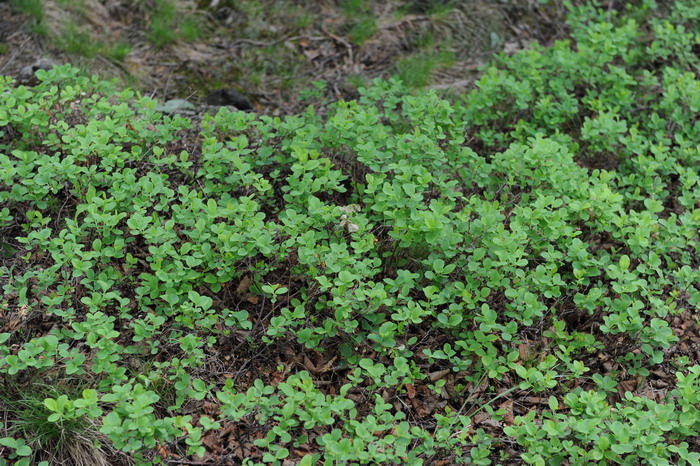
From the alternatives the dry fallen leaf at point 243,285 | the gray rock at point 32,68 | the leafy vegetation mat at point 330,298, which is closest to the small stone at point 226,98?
the leafy vegetation mat at point 330,298

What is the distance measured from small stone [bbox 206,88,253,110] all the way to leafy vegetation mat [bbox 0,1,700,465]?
2.22 ft

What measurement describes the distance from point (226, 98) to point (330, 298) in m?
2.30

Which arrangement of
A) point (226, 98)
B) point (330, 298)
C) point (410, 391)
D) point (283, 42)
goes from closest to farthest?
point (410, 391) → point (330, 298) → point (226, 98) → point (283, 42)

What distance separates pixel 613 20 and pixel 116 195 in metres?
4.94

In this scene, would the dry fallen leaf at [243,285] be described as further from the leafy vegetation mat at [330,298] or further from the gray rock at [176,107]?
the gray rock at [176,107]

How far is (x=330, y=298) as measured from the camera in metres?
3.50

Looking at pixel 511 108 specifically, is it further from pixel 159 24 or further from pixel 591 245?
pixel 159 24

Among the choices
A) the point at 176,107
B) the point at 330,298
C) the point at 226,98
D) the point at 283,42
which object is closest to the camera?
the point at 330,298

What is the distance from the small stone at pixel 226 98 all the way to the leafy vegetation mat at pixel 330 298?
675mm

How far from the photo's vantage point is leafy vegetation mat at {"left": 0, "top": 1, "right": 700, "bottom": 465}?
2.91 m

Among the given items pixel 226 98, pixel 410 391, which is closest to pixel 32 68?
pixel 226 98

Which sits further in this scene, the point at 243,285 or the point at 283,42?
the point at 283,42

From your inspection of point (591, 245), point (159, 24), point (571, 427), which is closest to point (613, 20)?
point (591, 245)

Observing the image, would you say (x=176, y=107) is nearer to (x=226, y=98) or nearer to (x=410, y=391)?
(x=226, y=98)
